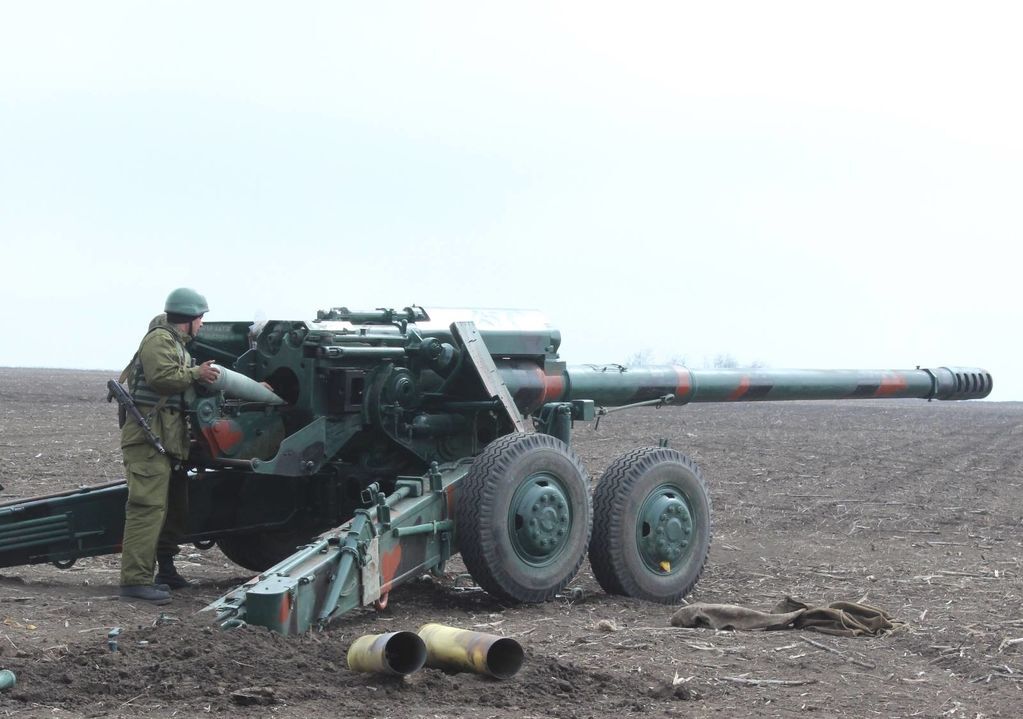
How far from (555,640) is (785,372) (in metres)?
4.94

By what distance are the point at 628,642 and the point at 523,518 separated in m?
1.28

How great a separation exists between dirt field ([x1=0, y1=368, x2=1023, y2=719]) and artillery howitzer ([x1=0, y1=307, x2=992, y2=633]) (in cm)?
34

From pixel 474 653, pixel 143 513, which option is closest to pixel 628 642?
pixel 474 653

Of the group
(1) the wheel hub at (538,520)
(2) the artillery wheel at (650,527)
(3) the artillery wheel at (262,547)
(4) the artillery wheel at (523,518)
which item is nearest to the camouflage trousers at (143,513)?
(3) the artillery wheel at (262,547)

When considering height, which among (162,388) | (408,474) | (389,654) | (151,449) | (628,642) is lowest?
(628,642)

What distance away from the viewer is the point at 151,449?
8.24 metres

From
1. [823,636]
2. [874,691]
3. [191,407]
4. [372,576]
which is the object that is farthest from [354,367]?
[874,691]

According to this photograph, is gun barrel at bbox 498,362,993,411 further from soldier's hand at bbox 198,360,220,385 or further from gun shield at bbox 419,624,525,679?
gun shield at bbox 419,624,525,679

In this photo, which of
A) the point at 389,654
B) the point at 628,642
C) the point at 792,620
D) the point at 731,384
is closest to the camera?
the point at 389,654

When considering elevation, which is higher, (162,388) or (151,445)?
(162,388)

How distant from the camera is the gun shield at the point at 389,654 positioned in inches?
240

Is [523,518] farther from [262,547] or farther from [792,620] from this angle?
[262,547]

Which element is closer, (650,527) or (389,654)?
(389,654)

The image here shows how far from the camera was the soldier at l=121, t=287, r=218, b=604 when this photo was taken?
813 centimetres
